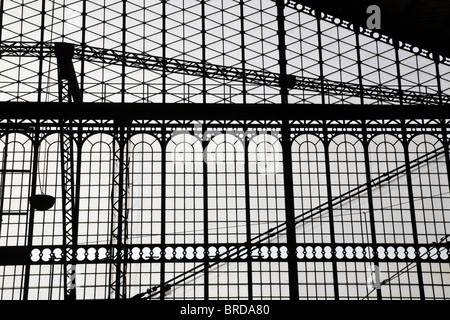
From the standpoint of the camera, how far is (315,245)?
21031 millimetres

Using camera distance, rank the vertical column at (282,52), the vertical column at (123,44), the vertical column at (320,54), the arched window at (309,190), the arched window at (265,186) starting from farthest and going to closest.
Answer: the vertical column at (320,54) → the vertical column at (282,52) → the vertical column at (123,44) → the arched window at (309,190) → the arched window at (265,186)

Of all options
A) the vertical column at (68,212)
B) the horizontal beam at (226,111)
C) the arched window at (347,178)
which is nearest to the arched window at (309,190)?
the arched window at (347,178)

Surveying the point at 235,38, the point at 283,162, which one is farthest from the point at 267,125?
the point at 235,38

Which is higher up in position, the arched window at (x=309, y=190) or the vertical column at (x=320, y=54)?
the vertical column at (x=320, y=54)

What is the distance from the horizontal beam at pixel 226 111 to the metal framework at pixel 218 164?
2.97 meters

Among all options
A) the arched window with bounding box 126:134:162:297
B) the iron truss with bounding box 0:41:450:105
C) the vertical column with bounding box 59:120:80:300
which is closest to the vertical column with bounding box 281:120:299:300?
the arched window with bounding box 126:134:162:297

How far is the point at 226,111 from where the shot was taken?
1606cm

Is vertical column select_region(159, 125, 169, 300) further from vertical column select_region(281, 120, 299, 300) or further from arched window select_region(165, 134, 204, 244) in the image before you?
vertical column select_region(281, 120, 299, 300)

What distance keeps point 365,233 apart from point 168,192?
7.00 m

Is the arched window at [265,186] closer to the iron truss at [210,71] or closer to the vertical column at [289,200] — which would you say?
the vertical column at [289,200]

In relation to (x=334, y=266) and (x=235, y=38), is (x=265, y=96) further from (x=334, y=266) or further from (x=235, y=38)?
(x=334, y=266)

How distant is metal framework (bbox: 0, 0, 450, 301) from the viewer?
21062mm

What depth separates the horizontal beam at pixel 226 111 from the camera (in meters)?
15.8
